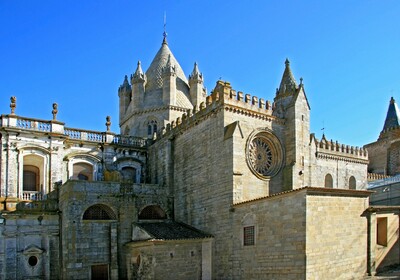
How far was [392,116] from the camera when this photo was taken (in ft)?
138

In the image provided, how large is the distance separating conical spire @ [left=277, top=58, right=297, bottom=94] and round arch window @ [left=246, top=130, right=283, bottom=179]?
132 inches

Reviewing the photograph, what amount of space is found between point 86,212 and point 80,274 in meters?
3.46

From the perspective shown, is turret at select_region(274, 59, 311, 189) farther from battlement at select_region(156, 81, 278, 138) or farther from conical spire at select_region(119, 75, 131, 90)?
conical spire at select_region(119, 75, 131, 90)

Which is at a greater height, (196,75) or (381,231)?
(196,75)

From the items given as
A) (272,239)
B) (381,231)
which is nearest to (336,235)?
(272,239)

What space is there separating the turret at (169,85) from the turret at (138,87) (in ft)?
7.40

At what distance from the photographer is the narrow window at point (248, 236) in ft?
64.1

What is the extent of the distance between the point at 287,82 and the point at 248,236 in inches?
442

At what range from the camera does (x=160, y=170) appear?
28.3m

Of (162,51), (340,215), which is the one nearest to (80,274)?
(340,215)

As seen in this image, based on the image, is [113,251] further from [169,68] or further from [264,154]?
[169,68]

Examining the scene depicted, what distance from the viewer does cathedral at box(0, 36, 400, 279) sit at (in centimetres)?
1798

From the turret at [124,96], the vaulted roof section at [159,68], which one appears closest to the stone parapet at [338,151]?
the vaulted roof section at [159,68]

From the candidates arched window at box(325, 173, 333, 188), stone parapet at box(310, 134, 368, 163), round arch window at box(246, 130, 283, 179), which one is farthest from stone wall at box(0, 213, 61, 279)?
arched window at box(325, 173, 333, 188)
